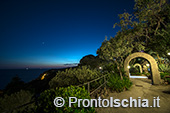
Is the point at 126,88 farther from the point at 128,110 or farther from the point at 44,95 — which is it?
the point at 44,95

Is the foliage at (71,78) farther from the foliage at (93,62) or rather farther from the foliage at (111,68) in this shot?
the foliage at (93,62)

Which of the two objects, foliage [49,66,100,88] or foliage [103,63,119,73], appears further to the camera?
foliage [103,63,119,73]

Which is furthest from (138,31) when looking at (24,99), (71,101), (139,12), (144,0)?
(24,99)

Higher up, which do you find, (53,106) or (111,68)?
(111,68)

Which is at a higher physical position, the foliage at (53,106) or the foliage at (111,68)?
the foliage at (111,68)

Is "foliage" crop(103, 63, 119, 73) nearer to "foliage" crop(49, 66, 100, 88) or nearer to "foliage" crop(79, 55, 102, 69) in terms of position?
"foliage" crop(49, 66, 100, 88)

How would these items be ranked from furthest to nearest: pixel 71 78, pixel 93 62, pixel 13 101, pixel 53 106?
pixel 93 62 < pixel 71 78 < pixel 13 101 < pixel 53 106

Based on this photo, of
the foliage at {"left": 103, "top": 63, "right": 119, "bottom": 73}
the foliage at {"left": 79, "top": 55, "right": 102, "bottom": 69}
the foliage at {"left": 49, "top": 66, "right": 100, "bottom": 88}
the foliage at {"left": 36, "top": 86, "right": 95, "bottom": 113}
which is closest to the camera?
the foliage at {"left": 36, "top": 86, "right": 95, "bottom": 113}

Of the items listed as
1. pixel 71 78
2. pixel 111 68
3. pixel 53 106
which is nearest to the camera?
pixel 53 106

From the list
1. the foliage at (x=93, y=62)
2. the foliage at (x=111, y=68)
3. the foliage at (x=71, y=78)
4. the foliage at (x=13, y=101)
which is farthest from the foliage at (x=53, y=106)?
the foliage at (x=93, y=62)

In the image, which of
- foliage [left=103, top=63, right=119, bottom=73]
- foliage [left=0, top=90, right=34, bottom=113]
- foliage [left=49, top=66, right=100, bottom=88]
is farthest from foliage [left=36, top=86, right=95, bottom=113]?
foliage [left=103, top=63, right=119, bottom=73]

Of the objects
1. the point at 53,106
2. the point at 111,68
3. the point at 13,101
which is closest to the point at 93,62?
the point at 111,68

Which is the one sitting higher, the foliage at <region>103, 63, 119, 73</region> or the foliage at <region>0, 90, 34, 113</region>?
the foliage at <region>103, 63, 119, 73</region>

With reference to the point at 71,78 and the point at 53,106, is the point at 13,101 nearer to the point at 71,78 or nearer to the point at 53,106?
the point at 53,106
